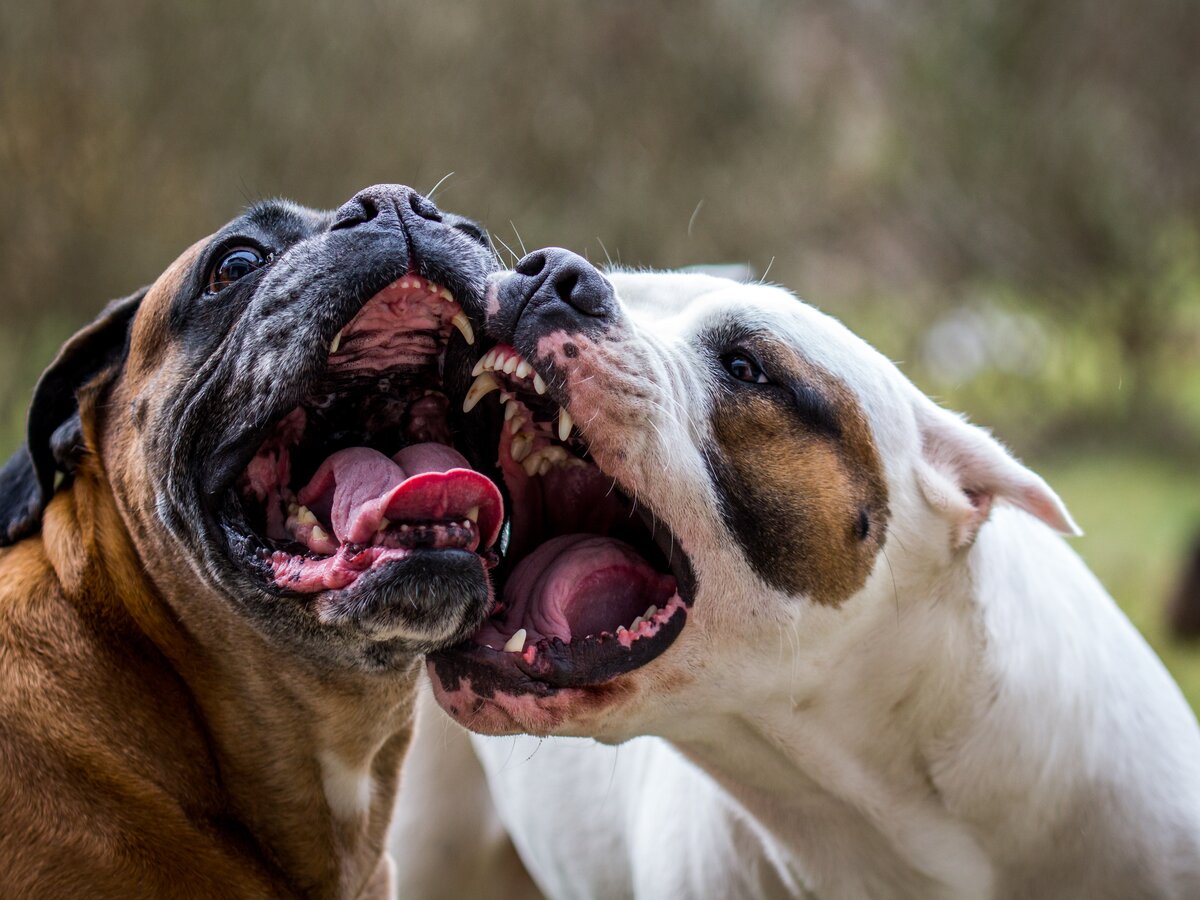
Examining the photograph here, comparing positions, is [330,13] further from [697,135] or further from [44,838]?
[44,838]

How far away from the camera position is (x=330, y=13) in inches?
448

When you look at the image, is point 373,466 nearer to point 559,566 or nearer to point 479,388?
point 479,388

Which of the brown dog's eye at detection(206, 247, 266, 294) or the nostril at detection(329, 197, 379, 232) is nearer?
the nostril at detection(329, 197, 379, 232)

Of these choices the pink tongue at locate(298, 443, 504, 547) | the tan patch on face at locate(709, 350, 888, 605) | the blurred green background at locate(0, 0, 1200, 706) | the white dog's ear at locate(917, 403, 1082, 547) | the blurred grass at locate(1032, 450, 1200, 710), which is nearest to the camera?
the pink tongue at locate(298, 443, 504, 547)

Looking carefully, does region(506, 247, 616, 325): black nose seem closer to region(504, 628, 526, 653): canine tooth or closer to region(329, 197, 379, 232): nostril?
region(329, 197, 379, 232): nostril

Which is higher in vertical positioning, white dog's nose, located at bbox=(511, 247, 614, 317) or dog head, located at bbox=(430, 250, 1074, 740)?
white dog's nose, located at bbox=(511, 247, 614, 317)

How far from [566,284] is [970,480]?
1115 mm

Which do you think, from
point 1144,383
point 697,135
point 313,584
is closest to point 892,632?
point 313,584

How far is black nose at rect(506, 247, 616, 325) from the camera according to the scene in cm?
278

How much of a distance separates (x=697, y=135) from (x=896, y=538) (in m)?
11.0

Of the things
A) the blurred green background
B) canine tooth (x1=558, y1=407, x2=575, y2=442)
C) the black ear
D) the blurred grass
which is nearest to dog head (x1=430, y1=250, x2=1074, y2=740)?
canine tooth (x1=558, y1=407, x2=575, y2=442)

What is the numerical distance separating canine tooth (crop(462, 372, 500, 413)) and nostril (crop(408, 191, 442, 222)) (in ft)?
1.22

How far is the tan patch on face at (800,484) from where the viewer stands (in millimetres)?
2830

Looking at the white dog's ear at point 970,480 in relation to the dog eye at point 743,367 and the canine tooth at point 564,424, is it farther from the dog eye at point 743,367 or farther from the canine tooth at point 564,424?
the canine tooth at point 564,424
